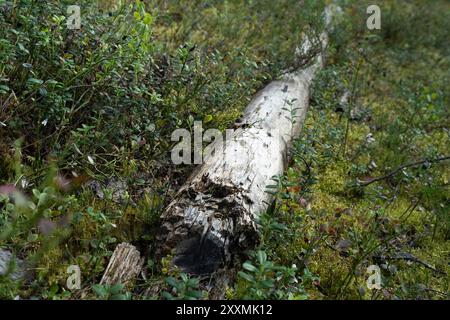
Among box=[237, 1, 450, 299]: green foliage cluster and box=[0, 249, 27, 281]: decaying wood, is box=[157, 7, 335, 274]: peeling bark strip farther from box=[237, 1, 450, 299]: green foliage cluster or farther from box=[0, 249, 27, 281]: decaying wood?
box=[0, 249, 27, 281]: decaying wood

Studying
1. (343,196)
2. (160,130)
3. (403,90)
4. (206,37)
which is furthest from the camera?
(403,90)

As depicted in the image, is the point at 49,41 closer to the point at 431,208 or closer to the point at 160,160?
the point at 160,160

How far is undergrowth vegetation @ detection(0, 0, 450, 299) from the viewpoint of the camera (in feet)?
9.78

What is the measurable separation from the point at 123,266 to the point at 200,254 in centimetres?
53

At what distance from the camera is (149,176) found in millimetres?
4070

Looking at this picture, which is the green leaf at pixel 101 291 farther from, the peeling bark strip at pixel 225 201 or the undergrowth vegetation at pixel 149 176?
the peeling bark strip at pixel 225 201

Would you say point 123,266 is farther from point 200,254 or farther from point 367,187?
point 367,187

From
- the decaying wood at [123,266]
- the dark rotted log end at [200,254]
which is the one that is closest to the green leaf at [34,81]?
the decaying wood at [123,266]

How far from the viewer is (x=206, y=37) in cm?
634

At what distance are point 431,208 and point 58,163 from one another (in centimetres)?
381

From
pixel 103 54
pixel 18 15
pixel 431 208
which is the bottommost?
pixel 431 208

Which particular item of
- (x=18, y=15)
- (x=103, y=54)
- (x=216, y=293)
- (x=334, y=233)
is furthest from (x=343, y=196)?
(x=18, y=15)

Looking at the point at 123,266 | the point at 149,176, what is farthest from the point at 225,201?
the point at 149,176

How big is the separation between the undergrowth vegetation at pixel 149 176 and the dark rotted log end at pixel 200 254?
0.11 metres
